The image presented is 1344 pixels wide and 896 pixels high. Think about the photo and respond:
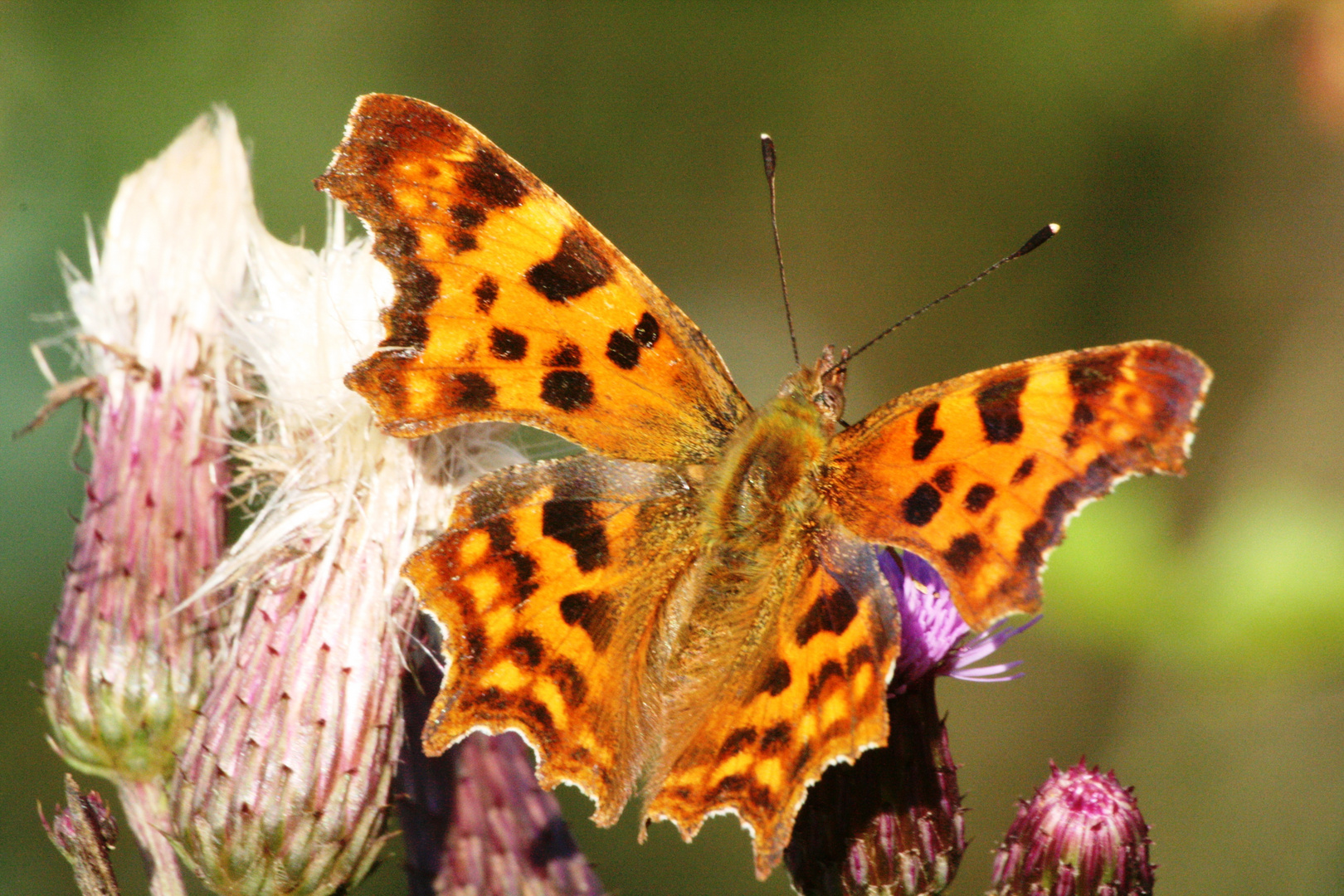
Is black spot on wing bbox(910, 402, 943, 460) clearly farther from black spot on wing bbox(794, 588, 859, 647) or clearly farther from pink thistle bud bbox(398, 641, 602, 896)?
pink thistle bud bbox(398, 641, 602, 896)

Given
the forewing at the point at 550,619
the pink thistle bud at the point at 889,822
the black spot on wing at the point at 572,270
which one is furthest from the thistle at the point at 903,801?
the black spot on wing at the point at 572,270

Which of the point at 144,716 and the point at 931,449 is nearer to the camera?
the point at 931,449

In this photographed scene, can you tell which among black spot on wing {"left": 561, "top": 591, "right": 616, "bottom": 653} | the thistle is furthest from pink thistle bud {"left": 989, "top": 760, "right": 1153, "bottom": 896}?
black spot on wing {"left": 561, "top": 591, "right": 616, "bottom": 653}

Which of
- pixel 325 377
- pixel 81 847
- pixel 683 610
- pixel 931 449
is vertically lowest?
pixel 81 847

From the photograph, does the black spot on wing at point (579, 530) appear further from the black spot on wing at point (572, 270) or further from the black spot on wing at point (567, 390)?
the black spot on wing at point (572, 270)

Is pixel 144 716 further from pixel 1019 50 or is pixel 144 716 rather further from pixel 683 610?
pixel 1019 50

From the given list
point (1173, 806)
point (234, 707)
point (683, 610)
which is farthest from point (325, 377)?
point (1173, 806)

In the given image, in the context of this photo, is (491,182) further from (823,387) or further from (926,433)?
(926,433)
